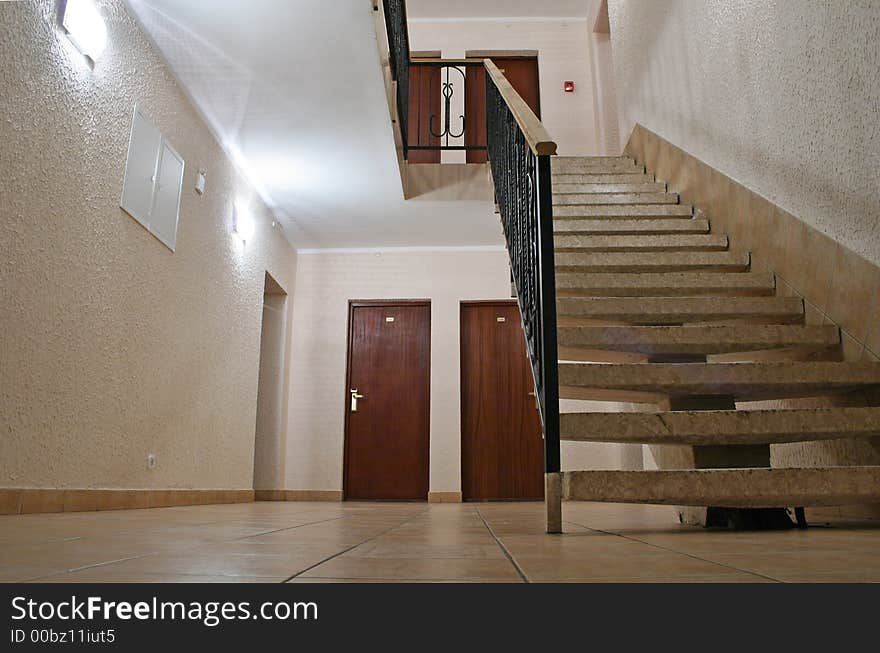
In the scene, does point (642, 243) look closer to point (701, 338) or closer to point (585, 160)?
point (701, 338)

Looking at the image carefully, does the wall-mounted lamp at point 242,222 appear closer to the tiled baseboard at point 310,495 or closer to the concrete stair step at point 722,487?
the tiled baseboard at point 310,495

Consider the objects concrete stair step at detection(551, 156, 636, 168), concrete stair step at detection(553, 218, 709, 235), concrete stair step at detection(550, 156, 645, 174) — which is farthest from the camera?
concrete stair step at detection(551, 156, 636, 168)

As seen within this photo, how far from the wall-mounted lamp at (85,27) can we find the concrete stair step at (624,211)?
2.57 metres

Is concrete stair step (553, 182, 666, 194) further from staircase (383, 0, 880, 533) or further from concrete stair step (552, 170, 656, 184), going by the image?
staircase (383, 0, 880, 533)

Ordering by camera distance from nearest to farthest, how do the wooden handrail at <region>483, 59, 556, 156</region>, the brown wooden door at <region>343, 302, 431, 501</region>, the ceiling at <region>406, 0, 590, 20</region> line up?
the wooden handrail at <region>483, 59, 556, 156</region> < the brown wooden door at <region>343, 302, 431, 501</region> < the ceiling at <region>406, 0, 590, 20</region>

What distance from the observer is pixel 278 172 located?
192 inches

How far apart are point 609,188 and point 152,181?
3016mm

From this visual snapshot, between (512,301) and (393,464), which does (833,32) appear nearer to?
(512,301)

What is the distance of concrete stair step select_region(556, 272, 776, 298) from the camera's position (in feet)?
10.2

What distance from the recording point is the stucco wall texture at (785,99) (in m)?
2.43

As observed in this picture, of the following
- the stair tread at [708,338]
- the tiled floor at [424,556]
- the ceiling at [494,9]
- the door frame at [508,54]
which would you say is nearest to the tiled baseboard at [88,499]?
the tiled floor at [424,556]

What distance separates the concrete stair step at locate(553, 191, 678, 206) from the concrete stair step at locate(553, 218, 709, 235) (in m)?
0.49

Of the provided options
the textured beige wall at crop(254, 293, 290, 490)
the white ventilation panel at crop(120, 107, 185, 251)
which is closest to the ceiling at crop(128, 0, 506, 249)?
the white ventilation panel at crop(120, 107, 185, 251)
